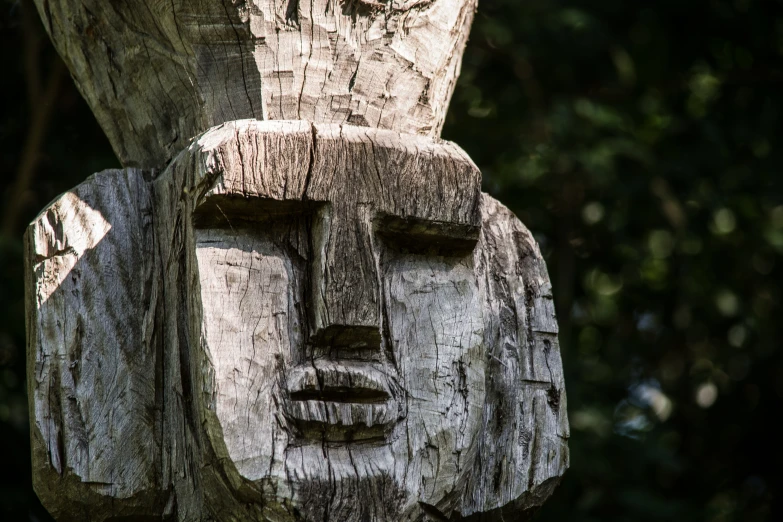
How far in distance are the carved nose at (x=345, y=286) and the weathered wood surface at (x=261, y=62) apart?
344mm

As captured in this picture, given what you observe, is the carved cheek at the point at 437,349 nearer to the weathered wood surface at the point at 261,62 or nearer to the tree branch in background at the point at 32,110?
the weathered wood surface at the point at 261,62

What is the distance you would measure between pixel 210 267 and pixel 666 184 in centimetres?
363

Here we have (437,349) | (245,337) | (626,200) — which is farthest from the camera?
(626,200)

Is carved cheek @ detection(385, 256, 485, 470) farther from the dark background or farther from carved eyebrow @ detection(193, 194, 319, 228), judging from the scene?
the dark background

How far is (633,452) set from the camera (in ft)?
15.1

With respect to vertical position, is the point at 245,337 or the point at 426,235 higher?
the point at 426,235

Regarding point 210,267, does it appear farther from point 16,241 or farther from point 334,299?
point 16,241

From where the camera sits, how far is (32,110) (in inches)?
179

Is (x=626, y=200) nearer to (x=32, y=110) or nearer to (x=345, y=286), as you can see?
(x=32, y=110)

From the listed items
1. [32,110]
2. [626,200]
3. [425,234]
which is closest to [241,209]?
[425,234]

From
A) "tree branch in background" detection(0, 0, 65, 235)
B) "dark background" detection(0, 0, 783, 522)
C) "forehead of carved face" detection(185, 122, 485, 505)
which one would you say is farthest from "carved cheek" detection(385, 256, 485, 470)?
"tree branch in background" detection(0, 0, 65, 235)

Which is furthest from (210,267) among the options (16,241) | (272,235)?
(16,241)

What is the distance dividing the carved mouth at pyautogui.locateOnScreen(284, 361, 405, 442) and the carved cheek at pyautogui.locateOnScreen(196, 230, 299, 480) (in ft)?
0.15

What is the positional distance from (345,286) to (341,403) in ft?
0.79
